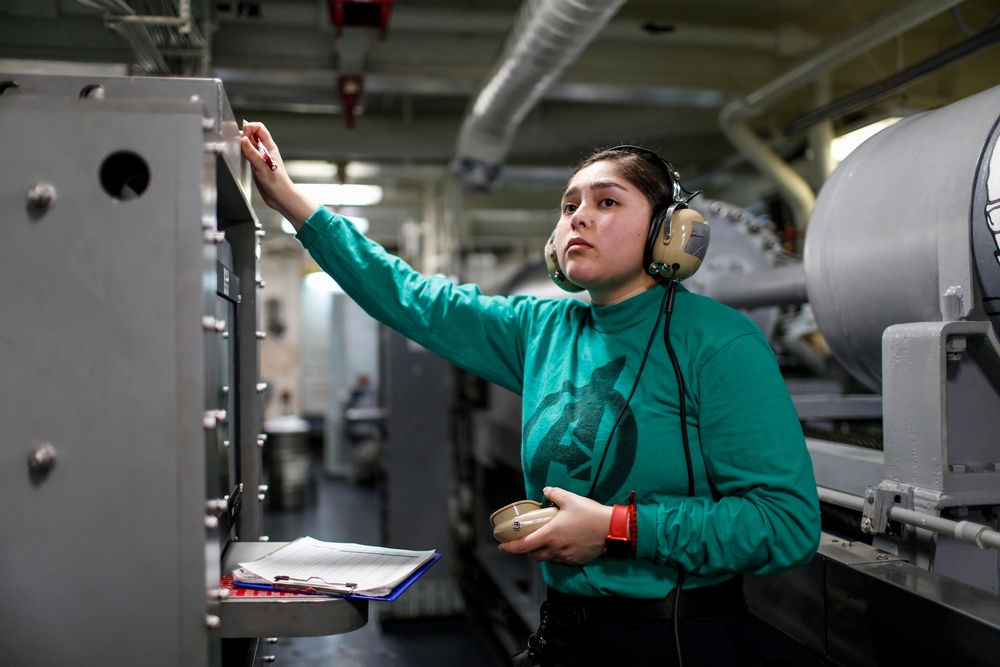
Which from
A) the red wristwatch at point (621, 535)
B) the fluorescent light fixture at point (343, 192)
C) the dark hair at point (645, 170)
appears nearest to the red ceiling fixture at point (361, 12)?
the dark hair at point (645, 170)

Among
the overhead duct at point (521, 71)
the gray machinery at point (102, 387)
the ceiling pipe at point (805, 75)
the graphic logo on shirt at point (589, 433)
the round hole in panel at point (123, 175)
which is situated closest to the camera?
the gray machinery at point (102, 387)

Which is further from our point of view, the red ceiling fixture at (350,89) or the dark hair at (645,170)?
the red ceiling fixture at (350,89)

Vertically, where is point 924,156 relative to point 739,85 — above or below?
below

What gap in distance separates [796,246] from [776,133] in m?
0.75

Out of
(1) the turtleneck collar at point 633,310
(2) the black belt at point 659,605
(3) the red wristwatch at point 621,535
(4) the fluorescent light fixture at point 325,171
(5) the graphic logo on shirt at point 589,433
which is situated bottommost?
(2) the black belt at point 659,605

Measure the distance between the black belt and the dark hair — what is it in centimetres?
64

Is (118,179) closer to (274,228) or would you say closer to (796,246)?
(796,246)

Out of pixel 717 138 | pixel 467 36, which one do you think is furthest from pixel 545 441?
pixel 717 138

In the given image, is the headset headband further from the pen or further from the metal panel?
the metal panel

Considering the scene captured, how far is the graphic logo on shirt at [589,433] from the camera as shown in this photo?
3.90 feet

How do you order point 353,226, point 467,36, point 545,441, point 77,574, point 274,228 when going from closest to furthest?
1. point 77,574
2. point 545,441
3. point 353,226
4. point 467,36
5. point 274,228

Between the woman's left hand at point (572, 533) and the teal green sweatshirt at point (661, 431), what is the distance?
2.4 inches

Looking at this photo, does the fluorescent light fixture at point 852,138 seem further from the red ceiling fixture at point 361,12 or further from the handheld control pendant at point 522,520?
the handheld control pendant at point 522,520

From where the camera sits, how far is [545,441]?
127cm
